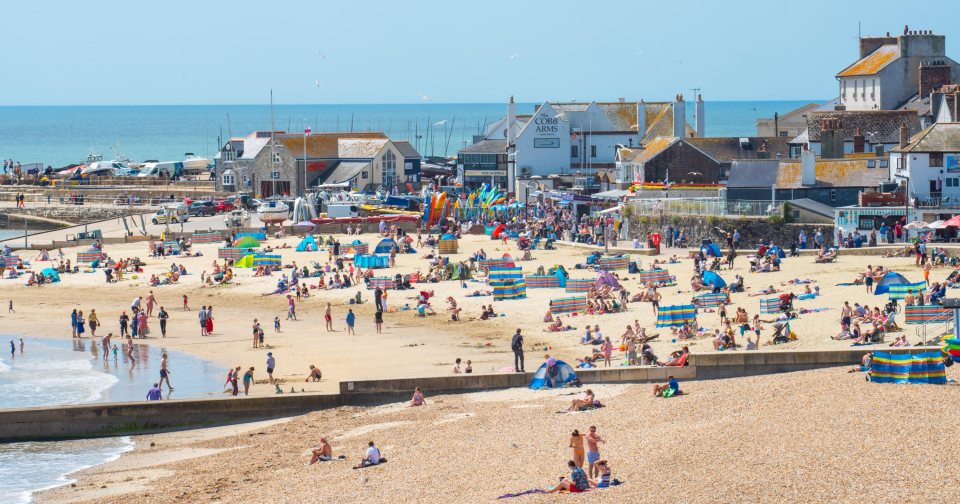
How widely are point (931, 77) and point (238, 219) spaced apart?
31814 millimetres

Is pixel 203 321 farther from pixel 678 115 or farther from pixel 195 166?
pixel 195 166

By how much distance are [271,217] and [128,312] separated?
72.8ft

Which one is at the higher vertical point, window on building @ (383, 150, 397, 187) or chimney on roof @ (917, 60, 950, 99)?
chimney on roof @ (917, 60, 950, 99)

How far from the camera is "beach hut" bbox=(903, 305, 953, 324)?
27.3 meters

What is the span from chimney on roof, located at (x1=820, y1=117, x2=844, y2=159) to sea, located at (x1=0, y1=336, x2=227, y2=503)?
29.2 meters

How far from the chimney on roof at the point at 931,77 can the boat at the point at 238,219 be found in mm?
31057

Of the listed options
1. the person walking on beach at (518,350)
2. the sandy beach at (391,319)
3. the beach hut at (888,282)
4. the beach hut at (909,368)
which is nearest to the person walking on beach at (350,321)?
the sandy beach at (391,319)

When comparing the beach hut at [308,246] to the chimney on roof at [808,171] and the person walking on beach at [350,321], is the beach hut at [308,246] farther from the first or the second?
the chimney on roof at [808,171]

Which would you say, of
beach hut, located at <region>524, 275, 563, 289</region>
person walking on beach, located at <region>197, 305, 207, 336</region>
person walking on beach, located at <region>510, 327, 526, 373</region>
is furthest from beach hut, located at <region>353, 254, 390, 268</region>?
person walking on beach, located at <region>510, 327, 526, 373</region>

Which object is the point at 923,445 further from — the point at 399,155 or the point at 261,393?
the point at 399,155

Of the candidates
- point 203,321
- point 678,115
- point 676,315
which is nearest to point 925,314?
point 676,315

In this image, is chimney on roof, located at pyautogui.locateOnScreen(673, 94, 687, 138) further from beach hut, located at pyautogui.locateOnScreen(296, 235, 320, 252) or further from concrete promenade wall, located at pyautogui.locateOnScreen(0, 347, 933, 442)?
concrete promenade wall, located at pyautogui.locateOnScreen(0, 347, 933, 442)

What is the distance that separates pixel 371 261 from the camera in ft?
152

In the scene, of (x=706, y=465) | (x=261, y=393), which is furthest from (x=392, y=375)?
(x=706, y=465)
